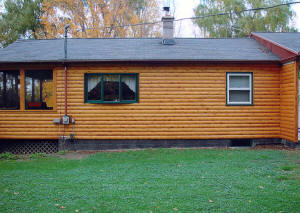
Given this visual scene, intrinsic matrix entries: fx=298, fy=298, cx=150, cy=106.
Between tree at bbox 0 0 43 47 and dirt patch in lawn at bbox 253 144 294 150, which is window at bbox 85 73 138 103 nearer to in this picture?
dirt patch in lawn at bbox 253 144 294 150

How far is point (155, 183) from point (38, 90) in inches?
276

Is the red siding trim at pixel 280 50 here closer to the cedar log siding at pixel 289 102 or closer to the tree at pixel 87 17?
the cedar log siding at pixel 289 102

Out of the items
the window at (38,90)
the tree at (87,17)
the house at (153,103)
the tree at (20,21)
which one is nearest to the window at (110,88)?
the house at (153,103)

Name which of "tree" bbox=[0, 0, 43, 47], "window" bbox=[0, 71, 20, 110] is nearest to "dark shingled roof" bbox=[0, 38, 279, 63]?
"window" bbox=[0, 71, 20, 110]

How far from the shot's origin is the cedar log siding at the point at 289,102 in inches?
368

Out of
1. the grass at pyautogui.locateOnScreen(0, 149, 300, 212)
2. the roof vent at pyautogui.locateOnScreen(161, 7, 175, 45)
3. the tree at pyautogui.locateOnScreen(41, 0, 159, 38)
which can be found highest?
the tree at pyautogui.locateOnScreen(41, 0, 159, 38)

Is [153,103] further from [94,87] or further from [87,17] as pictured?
[87,17]

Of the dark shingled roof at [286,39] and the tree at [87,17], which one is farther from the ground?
the tree at [87,17]

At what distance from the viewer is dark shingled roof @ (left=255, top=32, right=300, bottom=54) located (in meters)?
10.1

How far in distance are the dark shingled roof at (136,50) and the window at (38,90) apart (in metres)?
0.68

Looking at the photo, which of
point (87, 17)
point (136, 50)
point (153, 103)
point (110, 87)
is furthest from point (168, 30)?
point (87, 17)

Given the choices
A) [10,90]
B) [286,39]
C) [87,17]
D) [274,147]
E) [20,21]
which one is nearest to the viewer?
[274,147]

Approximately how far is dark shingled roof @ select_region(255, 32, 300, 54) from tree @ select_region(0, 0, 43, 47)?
1901 centimetres

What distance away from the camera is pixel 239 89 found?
10477 millimetres
